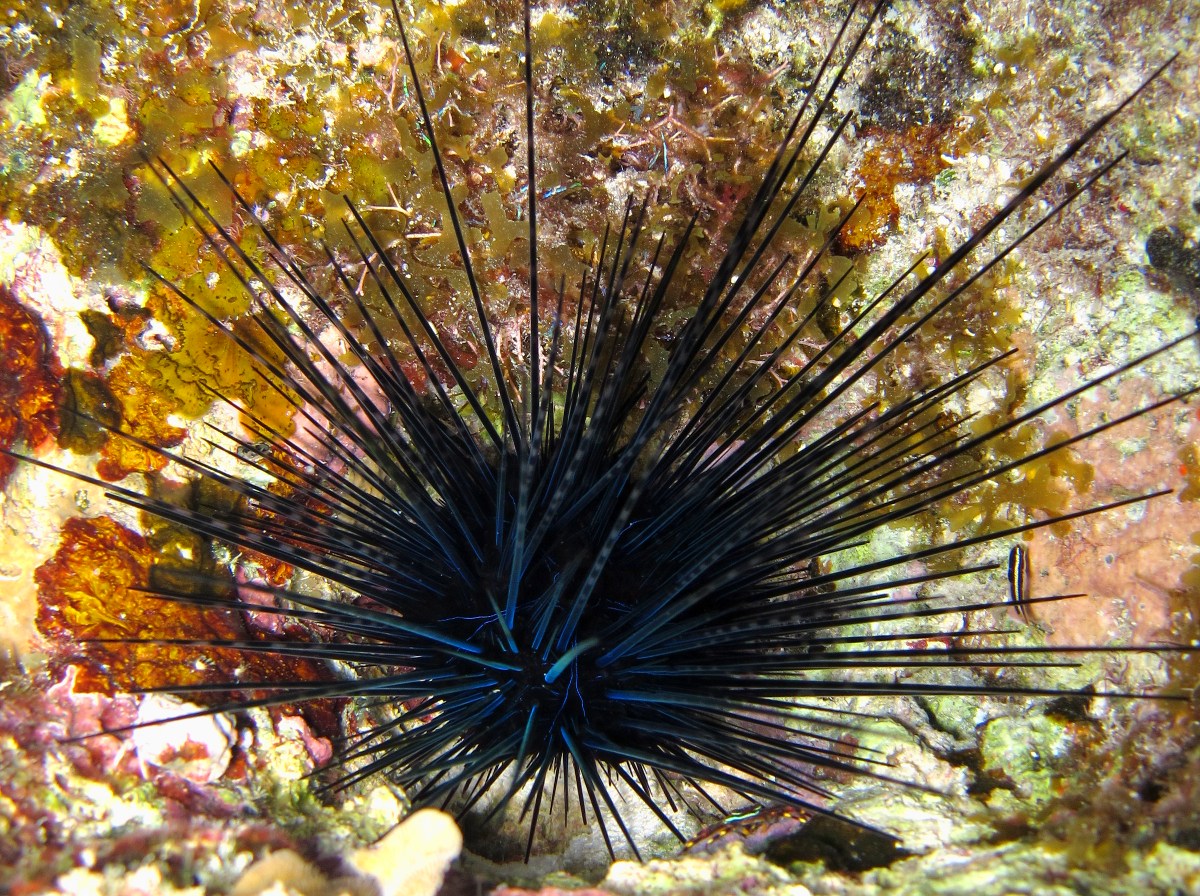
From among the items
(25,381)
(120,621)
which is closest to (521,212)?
A: (25,381)

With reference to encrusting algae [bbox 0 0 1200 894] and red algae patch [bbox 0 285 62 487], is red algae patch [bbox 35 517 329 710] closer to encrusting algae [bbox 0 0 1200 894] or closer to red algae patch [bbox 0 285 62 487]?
encrusting algae [bbox 0 0 1200 894]

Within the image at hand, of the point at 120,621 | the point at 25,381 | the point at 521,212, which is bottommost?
the point at 120,621

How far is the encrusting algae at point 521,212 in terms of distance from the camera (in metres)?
2.96

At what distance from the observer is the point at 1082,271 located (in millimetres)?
3277

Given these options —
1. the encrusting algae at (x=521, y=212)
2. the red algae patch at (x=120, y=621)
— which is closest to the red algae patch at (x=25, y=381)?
the encrusting algae at (x=521, y=212)

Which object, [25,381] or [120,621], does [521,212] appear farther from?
[120,621]

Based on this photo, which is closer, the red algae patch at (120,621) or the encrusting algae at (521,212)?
the red algae patch at (120,621)

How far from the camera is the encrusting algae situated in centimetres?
296

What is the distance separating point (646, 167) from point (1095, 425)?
2500 mm

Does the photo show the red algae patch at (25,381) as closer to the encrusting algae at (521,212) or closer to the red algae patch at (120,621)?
the encrusting algae at (521,212)

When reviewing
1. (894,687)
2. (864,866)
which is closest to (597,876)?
(864,866)

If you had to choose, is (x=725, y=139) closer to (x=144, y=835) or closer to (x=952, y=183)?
(x=952, y=183)

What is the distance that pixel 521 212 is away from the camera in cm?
317

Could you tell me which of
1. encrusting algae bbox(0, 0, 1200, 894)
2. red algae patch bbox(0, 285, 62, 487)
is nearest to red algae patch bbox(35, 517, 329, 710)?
encrusting algae bbox(0, 0, 1200, 894)
